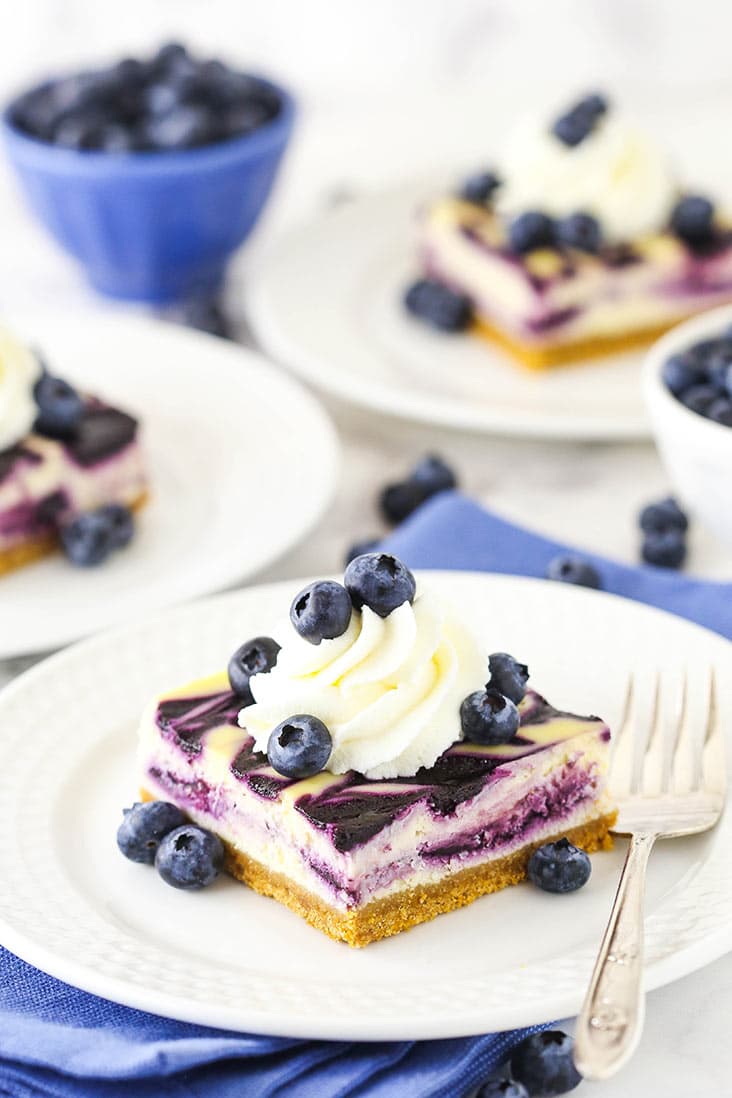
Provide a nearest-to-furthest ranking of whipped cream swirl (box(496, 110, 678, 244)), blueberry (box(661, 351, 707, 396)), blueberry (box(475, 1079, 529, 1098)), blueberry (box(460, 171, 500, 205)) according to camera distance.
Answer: blueberry (box(475, 1079, 529, 1098)), blueberry (box(661, 351, 707, 396)), whipped cream swirl (box(496, 110, 678, 244)), blueberry (box(460, 171, 500, 205))

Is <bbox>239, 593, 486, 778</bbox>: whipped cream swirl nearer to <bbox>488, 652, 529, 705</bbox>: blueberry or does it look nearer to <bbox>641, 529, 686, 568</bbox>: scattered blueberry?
<bbox>488, 652, 529, 705</bbox>: blueberry

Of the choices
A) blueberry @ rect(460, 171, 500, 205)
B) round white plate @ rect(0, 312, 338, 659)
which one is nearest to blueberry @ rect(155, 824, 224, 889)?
round white plate @ rect(0, 312, 338, 659)

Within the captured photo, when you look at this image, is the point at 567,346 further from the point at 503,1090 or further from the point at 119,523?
the point at 503,1090

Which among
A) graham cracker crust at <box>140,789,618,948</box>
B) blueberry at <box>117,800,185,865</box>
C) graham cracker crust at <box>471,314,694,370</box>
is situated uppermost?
graham cracker crust at <box>140,789,618,948</box>

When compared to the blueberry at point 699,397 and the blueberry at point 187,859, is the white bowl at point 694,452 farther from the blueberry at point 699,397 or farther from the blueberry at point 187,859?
the blueberry at point 187,859

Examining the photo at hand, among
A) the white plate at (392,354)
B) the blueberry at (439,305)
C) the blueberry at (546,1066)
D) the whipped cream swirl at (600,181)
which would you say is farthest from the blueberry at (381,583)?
the whipped cream swirl at (600,181)

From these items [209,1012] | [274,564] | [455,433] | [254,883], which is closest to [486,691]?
[254,883]
